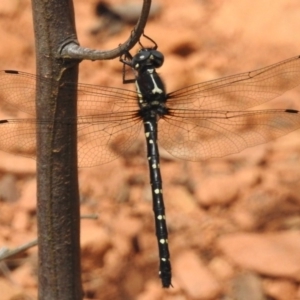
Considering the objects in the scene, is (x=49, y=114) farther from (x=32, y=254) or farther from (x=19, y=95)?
(x=32, y=254)

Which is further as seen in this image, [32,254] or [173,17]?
[173,17]

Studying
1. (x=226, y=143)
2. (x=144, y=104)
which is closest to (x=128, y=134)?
(x=144, y=104)

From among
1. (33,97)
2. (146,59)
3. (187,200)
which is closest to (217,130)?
(146,59)

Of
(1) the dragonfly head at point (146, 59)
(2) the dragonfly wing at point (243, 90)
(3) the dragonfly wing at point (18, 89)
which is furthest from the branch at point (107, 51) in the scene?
(2) the dragonfly wing at point (243, 90)

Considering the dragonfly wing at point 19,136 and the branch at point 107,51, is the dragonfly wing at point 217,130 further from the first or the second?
the branch at point 107,51

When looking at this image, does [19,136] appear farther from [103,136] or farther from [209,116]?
[209,116]

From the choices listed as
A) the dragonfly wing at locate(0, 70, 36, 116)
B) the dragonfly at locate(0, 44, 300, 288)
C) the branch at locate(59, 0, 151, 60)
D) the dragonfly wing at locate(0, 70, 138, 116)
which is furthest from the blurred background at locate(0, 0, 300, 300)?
the branch at locate(59, 0, 151, 60)
